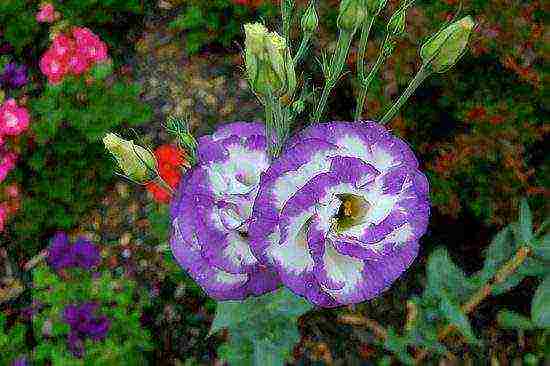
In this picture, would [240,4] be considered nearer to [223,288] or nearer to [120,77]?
[120,77]

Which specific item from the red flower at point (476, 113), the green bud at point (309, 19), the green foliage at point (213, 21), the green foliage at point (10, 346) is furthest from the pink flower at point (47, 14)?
the green bud at point (309, 19)

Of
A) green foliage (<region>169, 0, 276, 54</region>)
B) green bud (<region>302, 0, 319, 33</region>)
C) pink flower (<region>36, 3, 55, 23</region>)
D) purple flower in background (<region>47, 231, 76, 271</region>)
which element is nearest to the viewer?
green bud (<region>302, 0, 319, 33</region>)

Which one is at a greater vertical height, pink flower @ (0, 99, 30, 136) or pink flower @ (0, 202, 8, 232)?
pink flower @ (0, 99, 30, 136)

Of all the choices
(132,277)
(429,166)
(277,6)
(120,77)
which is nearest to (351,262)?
(429,166)

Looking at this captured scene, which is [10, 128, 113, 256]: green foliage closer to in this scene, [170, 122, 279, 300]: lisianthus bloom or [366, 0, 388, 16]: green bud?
[170, 122, 279, 300]: lisianthus bloom

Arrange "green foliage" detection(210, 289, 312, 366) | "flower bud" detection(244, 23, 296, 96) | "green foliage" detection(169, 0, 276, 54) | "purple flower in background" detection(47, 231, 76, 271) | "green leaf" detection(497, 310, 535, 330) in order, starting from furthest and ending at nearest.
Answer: "green foliage" detection(169, 0, 276, 54), "purple flower in background" detection(47, 231, 76, 271), "green leaf" detection(497, 310, 535, 330), "green foliage" detection(210, 289, 312, 366), "flower bud" detection(244, 23, 296, 96)

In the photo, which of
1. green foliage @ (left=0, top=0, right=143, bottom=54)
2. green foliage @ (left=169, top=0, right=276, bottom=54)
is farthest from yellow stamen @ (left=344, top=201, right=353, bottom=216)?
green foliage @ (left=0, top=0, right=143, bottom=54)

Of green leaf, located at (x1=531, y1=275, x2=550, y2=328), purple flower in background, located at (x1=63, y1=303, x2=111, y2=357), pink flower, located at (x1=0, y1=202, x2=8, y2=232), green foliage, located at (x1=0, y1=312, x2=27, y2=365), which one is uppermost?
green leaf, located at (x1=531, y1=275, x2=550, y2=328)
